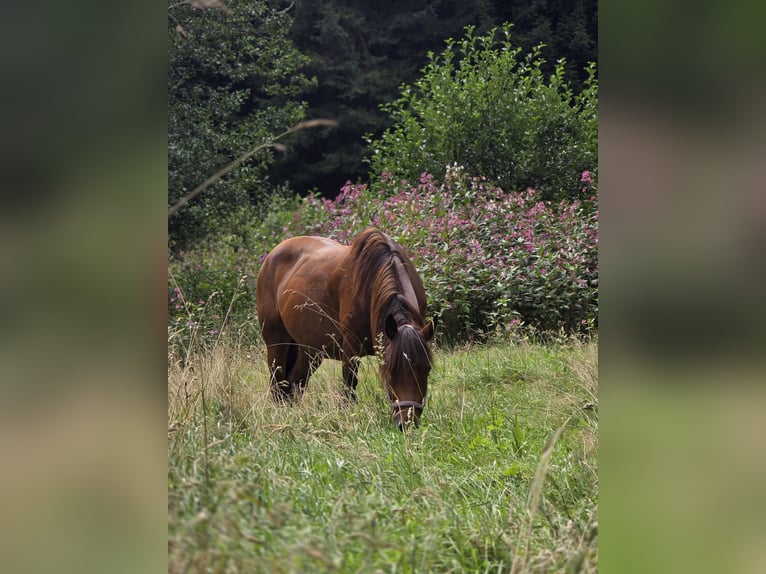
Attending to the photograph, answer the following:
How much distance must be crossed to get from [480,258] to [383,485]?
6.03 meters

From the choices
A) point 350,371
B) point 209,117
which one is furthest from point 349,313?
point 209,117

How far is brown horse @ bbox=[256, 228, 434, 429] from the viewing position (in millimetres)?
3816

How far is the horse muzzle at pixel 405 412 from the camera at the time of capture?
3619 mm

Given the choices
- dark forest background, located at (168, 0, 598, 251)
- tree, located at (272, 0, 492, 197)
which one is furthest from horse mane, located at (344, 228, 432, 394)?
tree, located at (272, 0, 492, 197)

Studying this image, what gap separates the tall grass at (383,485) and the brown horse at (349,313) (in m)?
0.24

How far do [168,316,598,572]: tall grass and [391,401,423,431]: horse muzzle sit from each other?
0.28ft

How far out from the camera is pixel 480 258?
8164mm

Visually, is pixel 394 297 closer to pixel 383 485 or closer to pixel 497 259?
pixel 383 485

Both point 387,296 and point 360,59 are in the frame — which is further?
point 360,59

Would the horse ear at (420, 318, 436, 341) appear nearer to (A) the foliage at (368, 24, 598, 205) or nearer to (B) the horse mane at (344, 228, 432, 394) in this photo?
(B) the horse mane at (344, 228, 432, 394)

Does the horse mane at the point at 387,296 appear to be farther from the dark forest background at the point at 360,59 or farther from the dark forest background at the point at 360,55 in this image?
the dark forest background at the point at 360,55

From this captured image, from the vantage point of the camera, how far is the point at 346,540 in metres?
1.34

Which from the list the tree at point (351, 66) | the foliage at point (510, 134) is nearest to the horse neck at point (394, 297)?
the foliage at point (510, 134)
